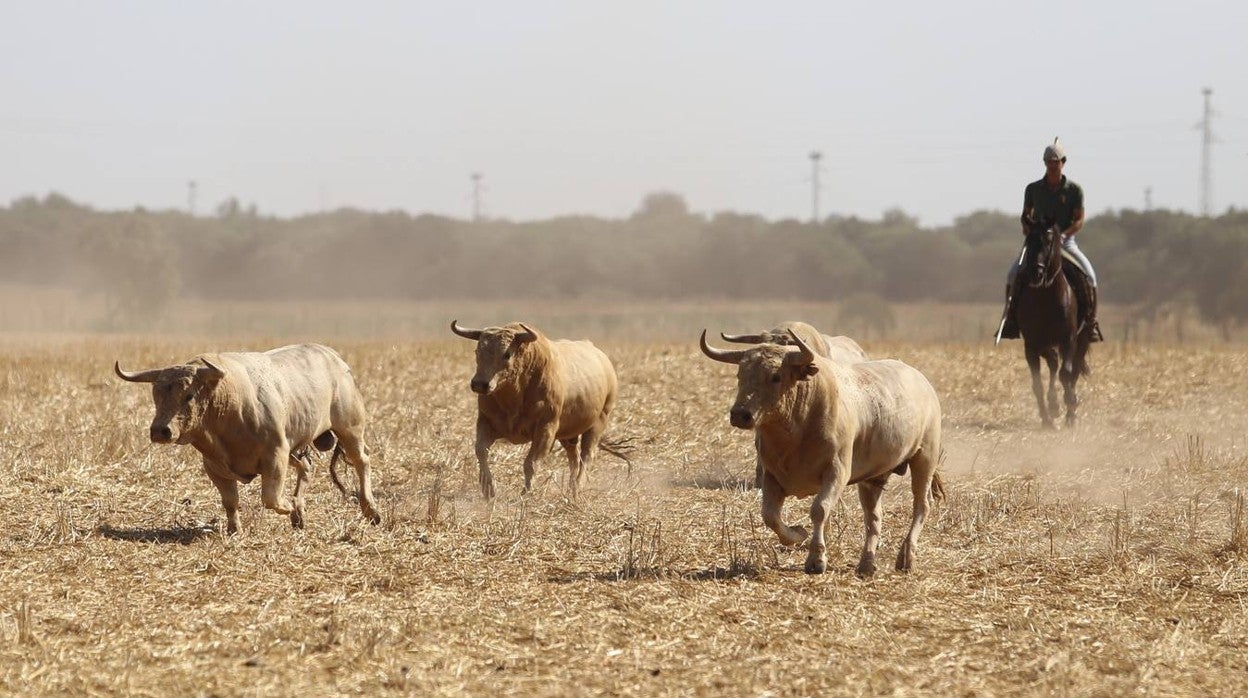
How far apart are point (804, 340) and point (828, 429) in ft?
6.76

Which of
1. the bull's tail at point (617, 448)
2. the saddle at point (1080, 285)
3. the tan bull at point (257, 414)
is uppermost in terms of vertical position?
the saddle at point (1080, 285)

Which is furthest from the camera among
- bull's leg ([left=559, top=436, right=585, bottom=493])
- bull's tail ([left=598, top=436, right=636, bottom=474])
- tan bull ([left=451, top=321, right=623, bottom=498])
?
bull's tail ([left=598, top=436, right=636, bottom=474])

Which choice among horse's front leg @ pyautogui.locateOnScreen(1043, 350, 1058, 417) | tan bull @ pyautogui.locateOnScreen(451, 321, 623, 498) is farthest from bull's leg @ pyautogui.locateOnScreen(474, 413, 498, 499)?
horse's front leg @ pyautogui.locateOnScreen(1043, 350, 1058, 417)

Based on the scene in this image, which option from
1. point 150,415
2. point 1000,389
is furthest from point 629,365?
point 150,415

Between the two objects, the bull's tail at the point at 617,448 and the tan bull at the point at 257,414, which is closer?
the tan bull at the point at 257,414

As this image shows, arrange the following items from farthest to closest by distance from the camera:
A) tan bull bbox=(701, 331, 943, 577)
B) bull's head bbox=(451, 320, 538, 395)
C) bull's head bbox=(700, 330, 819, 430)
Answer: bull's head bbox=(451, 320, 538, 395)
tan bull bbox=(701, 331, 943, 577)
bull's head bbox=(700, 330, 819, 430)

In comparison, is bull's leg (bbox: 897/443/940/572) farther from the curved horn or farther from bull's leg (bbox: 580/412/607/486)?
bull's leg (bbox: 580/412/607/486)

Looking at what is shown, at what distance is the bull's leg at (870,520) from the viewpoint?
9.05m

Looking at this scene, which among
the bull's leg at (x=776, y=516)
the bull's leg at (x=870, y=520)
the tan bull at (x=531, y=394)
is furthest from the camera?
the tan bull at (x=531, y=394)

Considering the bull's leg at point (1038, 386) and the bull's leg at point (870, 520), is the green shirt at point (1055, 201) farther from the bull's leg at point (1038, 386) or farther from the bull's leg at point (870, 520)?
the bull's leg at point (870, 520)

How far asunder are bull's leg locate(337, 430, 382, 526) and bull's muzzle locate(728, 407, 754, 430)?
3.86 metres

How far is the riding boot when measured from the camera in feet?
57.7

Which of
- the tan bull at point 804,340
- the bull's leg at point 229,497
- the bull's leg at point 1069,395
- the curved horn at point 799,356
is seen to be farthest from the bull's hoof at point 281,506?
the bull's leg at point 1069,395

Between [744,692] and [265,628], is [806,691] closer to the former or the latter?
[744,692]
